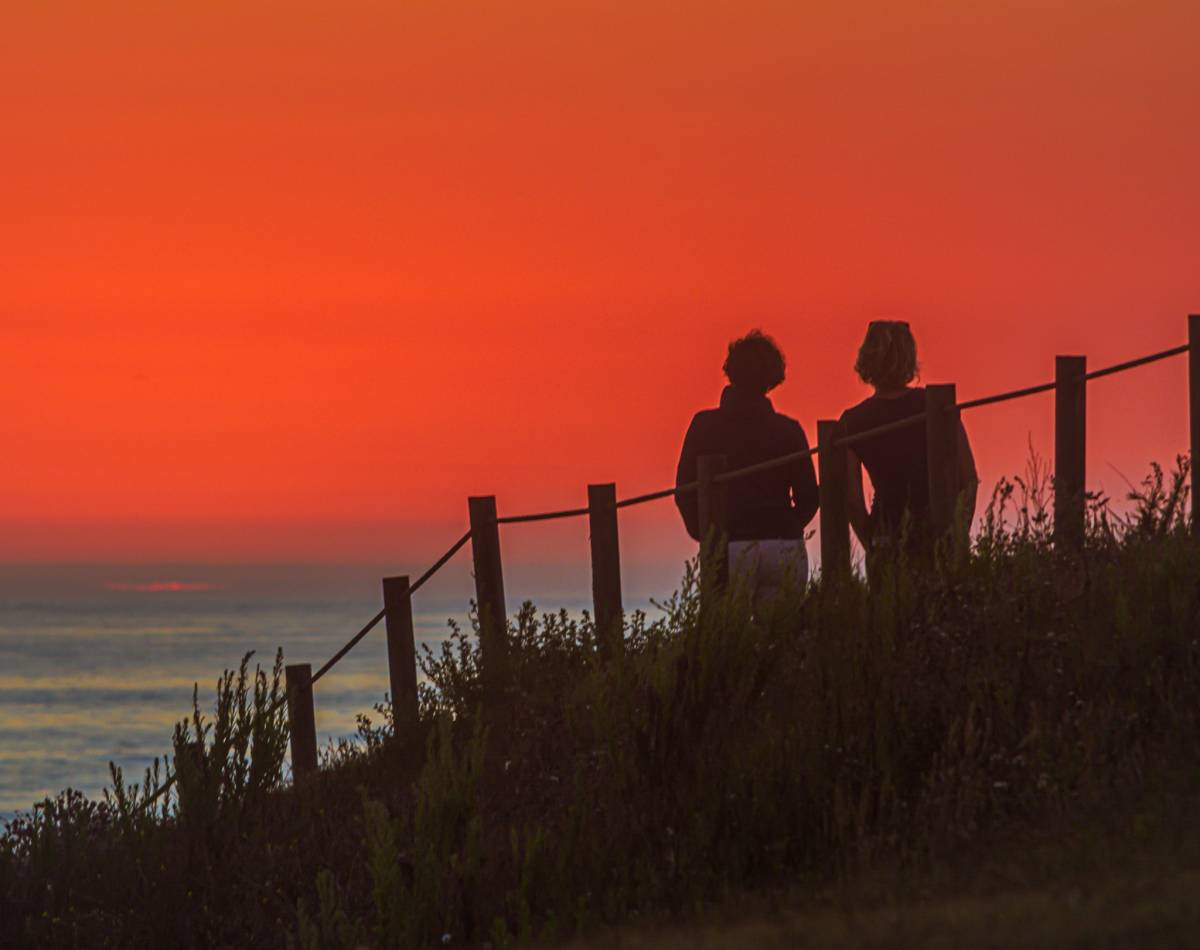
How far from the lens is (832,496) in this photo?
10.9 m

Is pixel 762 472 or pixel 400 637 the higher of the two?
pixel 762 472

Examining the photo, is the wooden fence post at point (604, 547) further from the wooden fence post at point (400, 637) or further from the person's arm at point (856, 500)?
the person's arm at point (856, 500)

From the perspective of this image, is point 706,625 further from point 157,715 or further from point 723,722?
point 157,715

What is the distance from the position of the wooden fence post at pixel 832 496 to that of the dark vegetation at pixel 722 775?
1028mm

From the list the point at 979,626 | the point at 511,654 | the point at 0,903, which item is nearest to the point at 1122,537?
the point at 979,626

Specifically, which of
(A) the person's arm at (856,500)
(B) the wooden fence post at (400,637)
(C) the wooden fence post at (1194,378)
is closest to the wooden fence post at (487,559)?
(B) the wooden fence post at (400,637)

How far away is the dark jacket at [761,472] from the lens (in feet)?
34.6

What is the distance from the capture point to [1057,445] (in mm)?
10344

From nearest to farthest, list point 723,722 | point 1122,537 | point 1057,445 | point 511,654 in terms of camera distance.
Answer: point 723,722
point 1122,537
point 1057,445
point 511,654

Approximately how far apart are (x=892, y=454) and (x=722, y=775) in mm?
3202

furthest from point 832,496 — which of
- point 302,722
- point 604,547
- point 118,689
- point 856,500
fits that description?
point 118,689

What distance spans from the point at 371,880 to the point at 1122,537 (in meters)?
4.34

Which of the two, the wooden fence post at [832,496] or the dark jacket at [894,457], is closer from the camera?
the dark jacket at [894,457]

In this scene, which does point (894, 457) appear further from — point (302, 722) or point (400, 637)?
point (302, 722)
